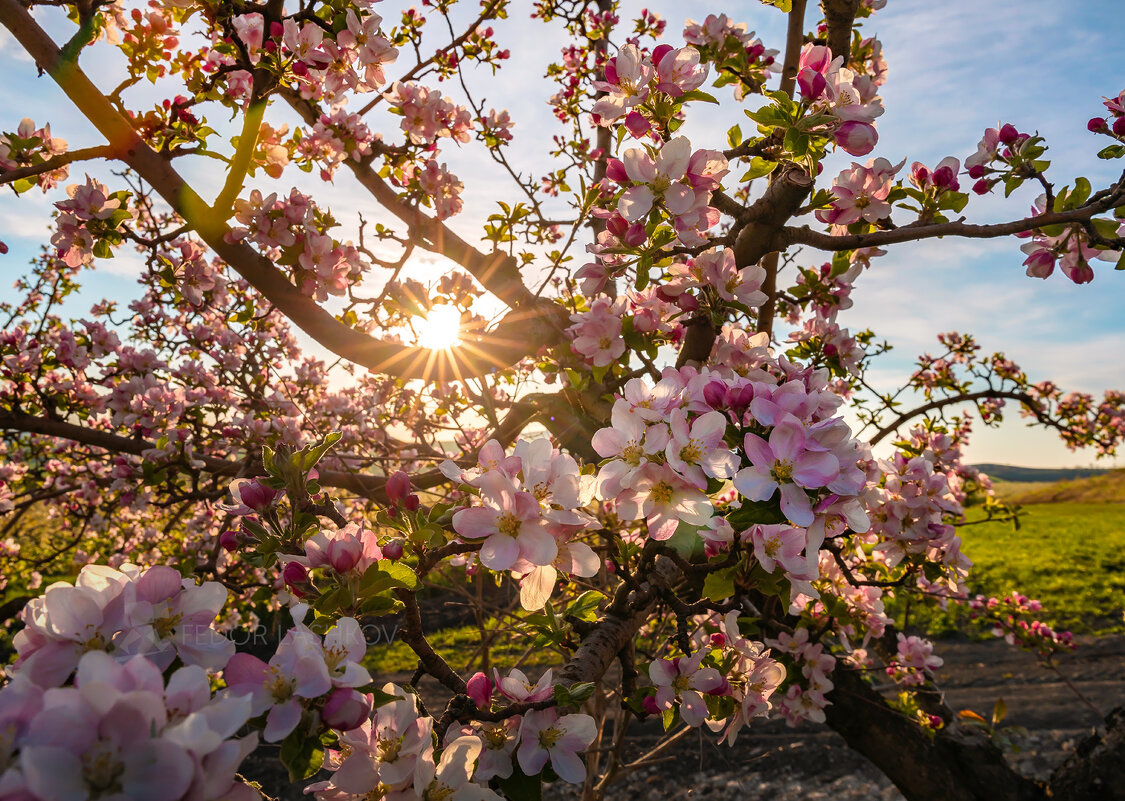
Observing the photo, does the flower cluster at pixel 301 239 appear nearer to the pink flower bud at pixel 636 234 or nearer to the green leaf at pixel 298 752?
the pink flower bud at pixel 636 234

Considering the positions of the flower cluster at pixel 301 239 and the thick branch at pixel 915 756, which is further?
the thick branch at pixel 915 756

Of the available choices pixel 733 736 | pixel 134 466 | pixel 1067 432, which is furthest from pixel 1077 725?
pixel 134 466

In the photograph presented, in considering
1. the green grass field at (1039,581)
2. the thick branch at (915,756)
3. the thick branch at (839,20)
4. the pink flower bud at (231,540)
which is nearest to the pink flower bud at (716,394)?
the pink flower bud at (231,540)

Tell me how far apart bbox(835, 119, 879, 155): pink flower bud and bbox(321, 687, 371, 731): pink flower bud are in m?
1.41

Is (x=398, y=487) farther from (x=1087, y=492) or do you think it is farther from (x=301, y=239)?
(x=1087, y=492)

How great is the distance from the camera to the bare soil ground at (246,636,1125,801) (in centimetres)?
438

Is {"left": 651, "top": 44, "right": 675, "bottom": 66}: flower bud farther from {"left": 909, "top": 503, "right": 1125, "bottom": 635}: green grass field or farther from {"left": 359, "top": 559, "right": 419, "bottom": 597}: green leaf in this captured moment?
{"left": 909, "top": 503, "right": 1125, "bottom": 635}: green grass field

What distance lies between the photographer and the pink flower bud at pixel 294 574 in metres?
0.89

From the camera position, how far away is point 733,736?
1425 mm

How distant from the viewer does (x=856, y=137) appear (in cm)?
126

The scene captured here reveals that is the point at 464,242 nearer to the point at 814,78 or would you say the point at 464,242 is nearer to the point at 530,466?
the point at 814,78

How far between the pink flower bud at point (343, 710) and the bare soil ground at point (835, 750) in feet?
10.8

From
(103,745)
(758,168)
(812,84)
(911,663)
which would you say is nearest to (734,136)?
(758,168)

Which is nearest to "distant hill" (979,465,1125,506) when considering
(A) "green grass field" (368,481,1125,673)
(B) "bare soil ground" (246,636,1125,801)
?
(A) "green grass field" (368,481,1125,673)
